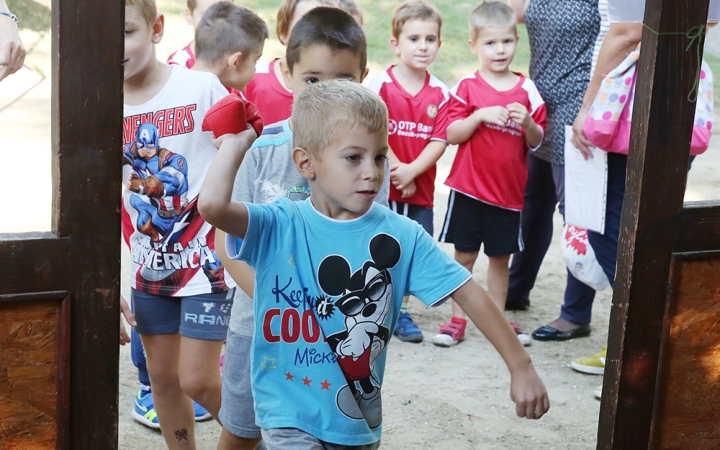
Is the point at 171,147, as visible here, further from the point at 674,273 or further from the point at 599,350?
the point at 599,350

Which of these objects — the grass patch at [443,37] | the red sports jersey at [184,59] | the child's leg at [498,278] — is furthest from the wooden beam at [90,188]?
the grass patch at [443,37]

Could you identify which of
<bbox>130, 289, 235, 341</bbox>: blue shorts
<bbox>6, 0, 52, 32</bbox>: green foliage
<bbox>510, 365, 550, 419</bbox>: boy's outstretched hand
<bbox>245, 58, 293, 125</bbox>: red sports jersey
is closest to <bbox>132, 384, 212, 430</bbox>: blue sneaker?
<bbox>130, 289, 235, 341</bbox>: blue shorts

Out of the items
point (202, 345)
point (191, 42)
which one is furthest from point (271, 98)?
point (202, 345)

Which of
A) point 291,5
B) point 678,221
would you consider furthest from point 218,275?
point 291,5

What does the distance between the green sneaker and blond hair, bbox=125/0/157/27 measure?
266 centimetres

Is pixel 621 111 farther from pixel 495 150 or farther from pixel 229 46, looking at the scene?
pixel 229 46

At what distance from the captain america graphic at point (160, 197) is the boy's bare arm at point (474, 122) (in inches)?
79.1

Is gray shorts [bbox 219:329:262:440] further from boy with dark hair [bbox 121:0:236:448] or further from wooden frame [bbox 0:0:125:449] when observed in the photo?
wooden frame [bbox 0:0:125:449]

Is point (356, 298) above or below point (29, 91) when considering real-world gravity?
below

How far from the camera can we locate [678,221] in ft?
7.82

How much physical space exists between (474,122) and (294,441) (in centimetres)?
278

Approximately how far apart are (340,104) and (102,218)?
0.62m

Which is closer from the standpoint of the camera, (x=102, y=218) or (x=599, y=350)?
(x=102, y=218)

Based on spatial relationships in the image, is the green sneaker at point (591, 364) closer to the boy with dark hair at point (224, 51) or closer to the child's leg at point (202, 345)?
the boy with dark hair at point (224, 51)
